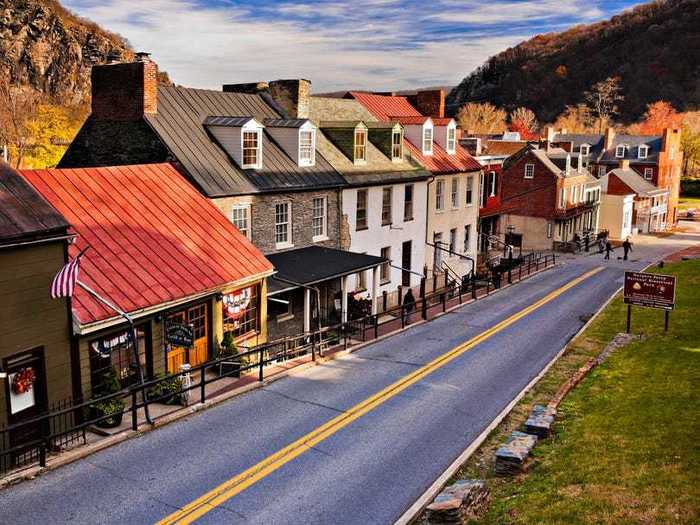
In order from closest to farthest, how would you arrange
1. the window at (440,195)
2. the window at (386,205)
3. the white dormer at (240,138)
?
the white dormer at (240,138)
the window at (386,205)
the window at (440,195)

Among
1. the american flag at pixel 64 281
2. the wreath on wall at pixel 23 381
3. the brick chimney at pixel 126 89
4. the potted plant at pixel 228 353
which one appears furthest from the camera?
the brick chimney at pixel 126 89

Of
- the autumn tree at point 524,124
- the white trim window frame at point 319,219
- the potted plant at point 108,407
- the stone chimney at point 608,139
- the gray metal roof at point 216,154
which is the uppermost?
the autumn tree at point 524,124

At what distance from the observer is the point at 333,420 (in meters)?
16.3

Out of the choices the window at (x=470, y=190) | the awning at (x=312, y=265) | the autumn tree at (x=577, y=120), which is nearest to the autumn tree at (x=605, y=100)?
the autumn tree at (x=577, y=120)

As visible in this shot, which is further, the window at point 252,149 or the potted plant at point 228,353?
the window at point 252,149

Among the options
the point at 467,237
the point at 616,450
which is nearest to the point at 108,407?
the point at 616,450

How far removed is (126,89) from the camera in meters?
24.8

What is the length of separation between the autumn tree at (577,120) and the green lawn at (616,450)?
140 metres

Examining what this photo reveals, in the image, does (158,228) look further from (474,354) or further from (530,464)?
(530,464)

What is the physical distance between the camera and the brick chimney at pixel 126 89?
24500 millimetres

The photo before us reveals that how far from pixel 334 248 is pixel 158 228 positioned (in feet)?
35.9

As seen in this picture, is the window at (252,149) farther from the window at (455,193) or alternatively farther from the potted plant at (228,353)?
the window at (455,193)

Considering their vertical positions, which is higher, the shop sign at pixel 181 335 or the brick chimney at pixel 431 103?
the brick chimney at pixel 431 103

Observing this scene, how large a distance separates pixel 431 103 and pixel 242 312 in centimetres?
2926
